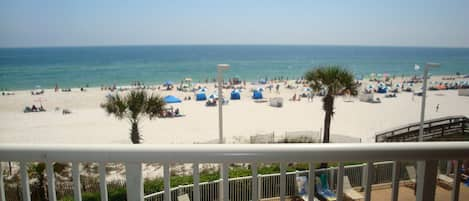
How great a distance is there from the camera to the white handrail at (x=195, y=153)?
36.3 inches

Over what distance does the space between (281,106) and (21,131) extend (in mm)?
15856

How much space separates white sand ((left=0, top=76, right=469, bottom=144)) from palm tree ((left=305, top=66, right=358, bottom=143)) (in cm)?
534

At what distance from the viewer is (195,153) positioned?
3.03 feet

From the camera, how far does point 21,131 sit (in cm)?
1667

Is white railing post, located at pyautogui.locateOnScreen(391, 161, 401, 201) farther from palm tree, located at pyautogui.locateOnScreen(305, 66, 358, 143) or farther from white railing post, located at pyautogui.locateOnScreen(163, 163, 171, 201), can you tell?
palm tree, located at pyautogui.locateOnScreen(305, 66, 358, 143)

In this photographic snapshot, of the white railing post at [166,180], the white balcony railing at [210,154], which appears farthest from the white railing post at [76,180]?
the white railing post at [166,180]

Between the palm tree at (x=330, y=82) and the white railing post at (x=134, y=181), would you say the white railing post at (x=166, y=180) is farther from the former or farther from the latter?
the palm tree at (x=330, y=82)

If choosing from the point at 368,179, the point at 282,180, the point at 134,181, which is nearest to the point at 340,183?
the point at 368,179

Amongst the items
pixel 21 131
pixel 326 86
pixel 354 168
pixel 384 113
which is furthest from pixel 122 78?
pixel 354 168

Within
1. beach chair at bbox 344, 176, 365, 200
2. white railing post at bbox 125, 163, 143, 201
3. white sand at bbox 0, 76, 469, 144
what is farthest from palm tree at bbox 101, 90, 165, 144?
white railing post at bbox 125, 163, 143, 201

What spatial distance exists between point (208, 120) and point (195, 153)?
59.0ft

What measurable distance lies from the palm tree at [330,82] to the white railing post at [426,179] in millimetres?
9022

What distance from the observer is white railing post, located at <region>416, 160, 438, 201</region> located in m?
1.01

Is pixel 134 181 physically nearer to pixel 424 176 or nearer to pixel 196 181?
pixel 196 181
